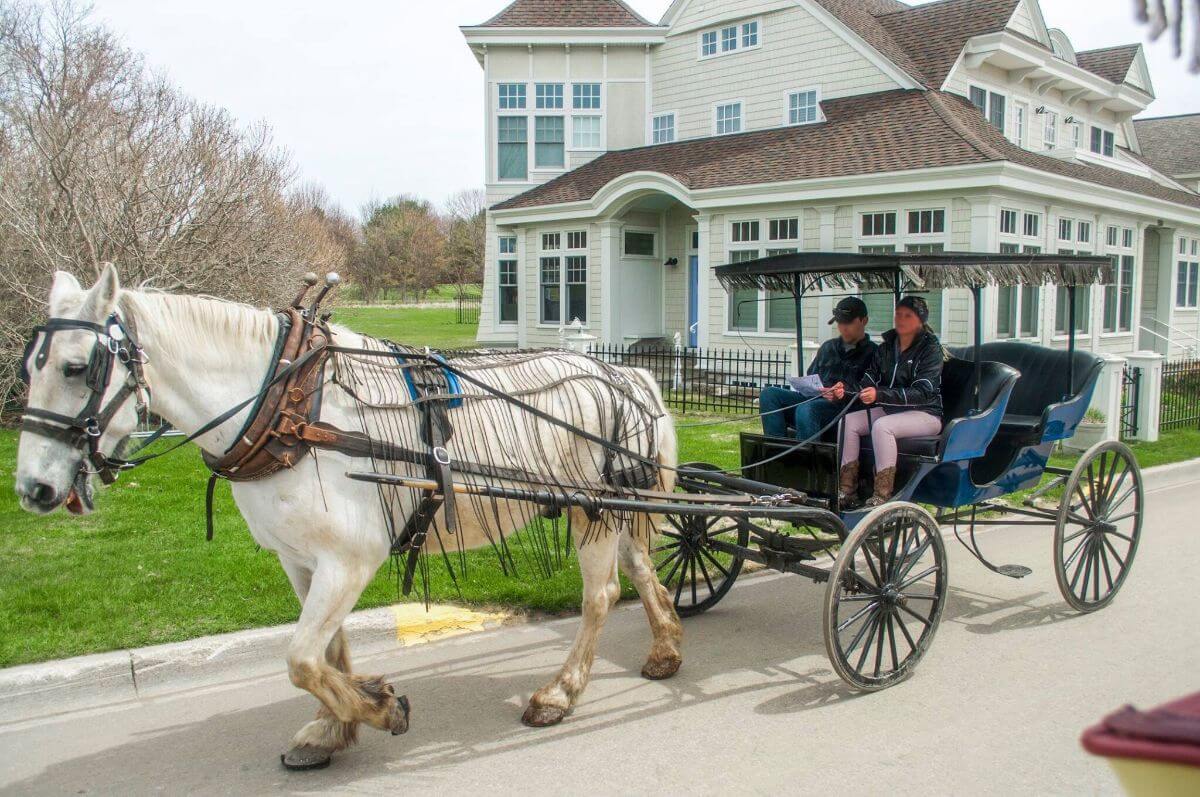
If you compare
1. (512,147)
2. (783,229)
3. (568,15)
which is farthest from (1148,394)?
(568,15)

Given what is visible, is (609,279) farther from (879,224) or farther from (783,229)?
(879,224)

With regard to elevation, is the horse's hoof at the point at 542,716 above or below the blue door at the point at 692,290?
below

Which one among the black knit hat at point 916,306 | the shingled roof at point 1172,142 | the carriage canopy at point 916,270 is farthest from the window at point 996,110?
the black knit hat at point 916,306

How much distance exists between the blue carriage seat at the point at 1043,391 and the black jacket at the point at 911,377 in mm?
959

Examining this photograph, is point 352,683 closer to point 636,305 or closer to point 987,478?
point 987,478

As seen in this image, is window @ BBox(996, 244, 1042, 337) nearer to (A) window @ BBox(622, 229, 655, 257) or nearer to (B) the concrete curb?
(A) window @ BBox(622, 229, 655, 257)

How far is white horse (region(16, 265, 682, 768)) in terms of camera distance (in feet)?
11.8

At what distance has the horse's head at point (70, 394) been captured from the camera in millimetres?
3549

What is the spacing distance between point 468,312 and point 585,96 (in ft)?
93.9

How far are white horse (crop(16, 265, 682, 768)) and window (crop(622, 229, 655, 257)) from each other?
18.2m

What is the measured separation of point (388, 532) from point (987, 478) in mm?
4453

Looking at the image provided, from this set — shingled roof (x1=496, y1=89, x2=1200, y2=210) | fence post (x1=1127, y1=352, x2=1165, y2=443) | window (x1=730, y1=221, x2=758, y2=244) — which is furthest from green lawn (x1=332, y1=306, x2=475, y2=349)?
fence post (x1=1127, y1=352, x2=1165, y2=443)

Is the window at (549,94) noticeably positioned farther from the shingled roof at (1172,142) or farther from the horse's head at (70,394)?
the horse's head at (70,394)

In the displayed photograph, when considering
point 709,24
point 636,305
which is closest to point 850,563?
point 636,305
